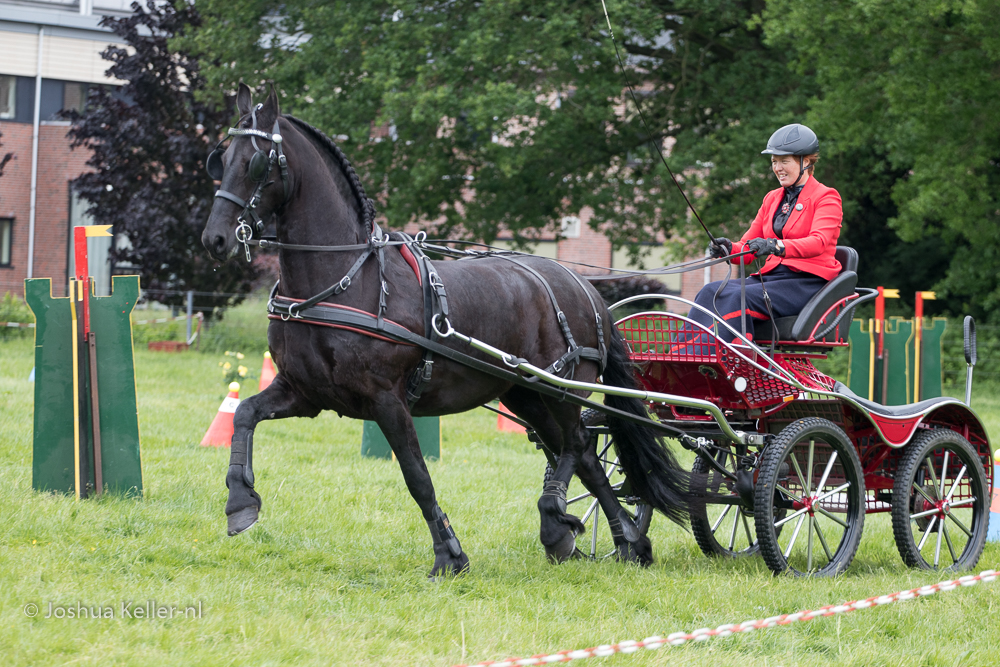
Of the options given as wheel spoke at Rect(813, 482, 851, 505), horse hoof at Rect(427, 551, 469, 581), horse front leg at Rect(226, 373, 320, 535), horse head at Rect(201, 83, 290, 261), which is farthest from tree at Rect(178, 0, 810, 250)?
horse hoof at Rect(427, 551, 469, 581)

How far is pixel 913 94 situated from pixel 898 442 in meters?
9.57

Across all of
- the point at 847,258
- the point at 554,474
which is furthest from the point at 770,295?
the point at 554,474

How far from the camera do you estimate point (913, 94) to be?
1383cm

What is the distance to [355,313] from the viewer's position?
466cm

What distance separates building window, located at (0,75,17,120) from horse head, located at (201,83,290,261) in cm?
2621

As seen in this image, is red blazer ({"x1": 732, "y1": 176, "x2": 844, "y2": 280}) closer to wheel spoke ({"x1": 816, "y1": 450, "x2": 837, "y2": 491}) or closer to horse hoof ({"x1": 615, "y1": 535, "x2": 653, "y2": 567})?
wheel spoke ({"x1": 816, "y1": 450, "x2": 837, "y2": 491})

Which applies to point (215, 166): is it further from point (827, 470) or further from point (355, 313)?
point (827, 470)

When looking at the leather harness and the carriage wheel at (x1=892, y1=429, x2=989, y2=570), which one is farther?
the carriage wheel at (x1=892, y1=429, x2=989, y2=570)

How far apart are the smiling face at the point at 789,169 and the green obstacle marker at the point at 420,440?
3.87 metres

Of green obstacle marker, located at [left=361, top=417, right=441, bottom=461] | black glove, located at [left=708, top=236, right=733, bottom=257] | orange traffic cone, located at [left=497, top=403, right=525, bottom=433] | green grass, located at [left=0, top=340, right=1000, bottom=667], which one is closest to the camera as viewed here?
green grass, located at [left=0, top=340, right=1000, bottom=667]

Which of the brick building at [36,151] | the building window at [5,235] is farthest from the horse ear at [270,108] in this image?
the building window at [5,235]

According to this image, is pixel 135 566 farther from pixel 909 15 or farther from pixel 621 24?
pixel 621 24

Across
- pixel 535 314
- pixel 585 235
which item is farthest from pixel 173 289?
pixel 535 314

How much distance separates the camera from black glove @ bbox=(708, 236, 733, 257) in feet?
18.2
